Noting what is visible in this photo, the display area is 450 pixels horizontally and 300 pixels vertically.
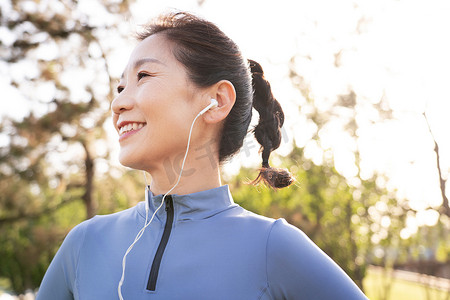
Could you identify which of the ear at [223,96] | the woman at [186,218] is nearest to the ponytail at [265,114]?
the woman at [186,218]

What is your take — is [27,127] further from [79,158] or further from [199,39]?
[199,39]

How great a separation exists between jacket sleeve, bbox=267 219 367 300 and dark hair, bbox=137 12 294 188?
444mm

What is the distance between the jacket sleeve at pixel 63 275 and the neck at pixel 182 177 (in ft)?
0.94

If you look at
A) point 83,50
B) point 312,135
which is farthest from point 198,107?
point 83,50

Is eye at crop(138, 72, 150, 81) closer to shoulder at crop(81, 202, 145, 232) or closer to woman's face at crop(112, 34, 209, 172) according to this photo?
woman's face at crop(112, 34, 209, 172)

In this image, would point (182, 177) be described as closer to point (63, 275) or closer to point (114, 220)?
point (114, 220)

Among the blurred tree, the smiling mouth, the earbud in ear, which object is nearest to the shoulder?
the smiling mouth

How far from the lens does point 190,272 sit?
3.90ft

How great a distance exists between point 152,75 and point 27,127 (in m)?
6.16

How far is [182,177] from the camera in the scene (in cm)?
139

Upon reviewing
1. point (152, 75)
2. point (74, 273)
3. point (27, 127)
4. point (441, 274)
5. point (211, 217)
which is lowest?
point (441, 274)

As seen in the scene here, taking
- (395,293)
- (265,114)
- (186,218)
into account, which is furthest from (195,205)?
(395,293)

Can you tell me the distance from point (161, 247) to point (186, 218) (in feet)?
0.35

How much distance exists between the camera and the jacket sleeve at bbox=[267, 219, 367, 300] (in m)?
1.15
